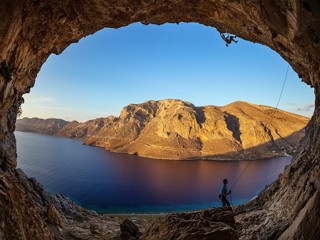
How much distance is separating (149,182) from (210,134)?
80.9 metres

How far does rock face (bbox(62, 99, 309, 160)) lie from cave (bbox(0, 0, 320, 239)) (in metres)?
114

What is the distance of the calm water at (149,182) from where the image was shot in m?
56.1

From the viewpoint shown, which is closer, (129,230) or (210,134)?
(129,230)

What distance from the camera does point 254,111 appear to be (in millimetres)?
177875

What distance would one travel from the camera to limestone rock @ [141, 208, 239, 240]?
9.08 meters

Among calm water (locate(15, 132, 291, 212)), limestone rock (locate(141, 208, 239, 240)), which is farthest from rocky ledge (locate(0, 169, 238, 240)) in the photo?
calm water (locate(15, 132, 291, 212))

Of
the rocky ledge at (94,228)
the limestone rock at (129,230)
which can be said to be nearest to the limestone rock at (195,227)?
the rocky ledge at (94,228)

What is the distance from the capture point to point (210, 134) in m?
150

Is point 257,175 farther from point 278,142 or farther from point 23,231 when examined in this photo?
point 23,231

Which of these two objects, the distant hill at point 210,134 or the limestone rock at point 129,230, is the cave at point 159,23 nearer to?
the limestone rock at point 129,230

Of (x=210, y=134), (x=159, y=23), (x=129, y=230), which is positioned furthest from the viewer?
(x=210, y=134)

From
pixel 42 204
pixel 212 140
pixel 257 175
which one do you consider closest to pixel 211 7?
pixel 42 204

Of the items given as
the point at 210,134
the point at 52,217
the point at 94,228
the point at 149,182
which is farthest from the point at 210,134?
the point at 52,217

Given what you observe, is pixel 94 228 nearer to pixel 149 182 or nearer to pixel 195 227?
pixel 195 227
